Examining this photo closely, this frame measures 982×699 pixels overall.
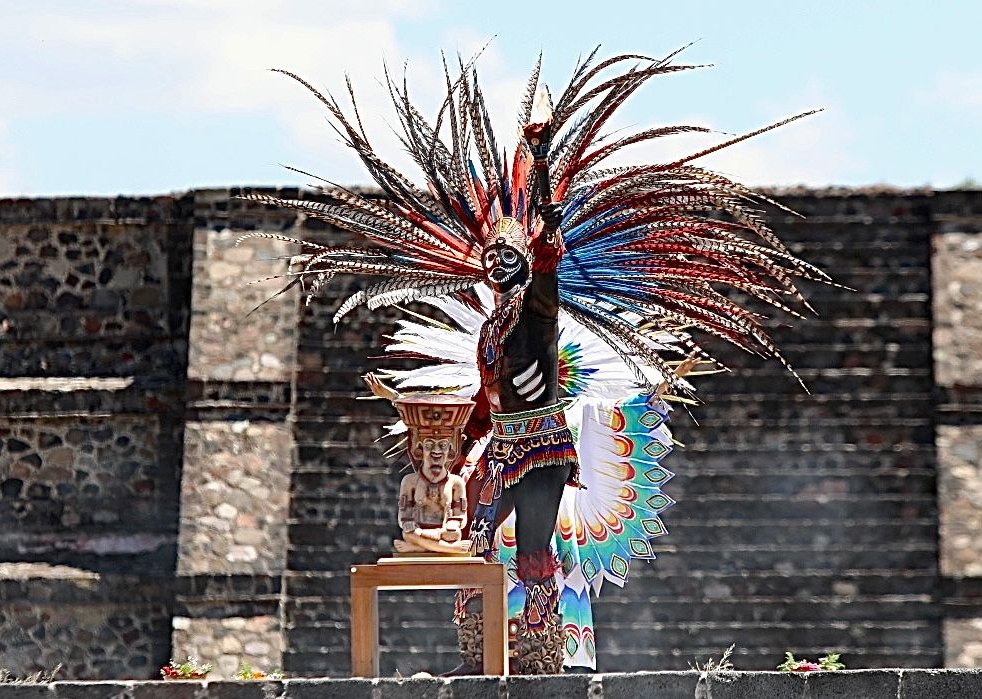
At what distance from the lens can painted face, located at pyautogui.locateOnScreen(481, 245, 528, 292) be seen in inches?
360

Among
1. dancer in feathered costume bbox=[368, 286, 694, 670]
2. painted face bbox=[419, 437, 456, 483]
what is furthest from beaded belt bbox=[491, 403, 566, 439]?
dancer in feathered costume bbox=[368, 286, 694, 670]

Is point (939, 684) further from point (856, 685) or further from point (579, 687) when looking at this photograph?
point (579, 687)

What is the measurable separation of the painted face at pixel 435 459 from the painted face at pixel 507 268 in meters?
0.84

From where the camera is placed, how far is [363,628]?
8422mm

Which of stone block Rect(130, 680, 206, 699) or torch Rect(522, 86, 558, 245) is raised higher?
torch Rect(522, 86, 558, 245)

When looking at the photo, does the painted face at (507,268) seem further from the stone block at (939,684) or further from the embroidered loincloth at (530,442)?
the stone block at (939,684)

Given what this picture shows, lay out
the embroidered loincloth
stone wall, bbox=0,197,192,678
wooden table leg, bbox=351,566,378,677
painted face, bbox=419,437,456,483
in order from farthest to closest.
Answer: stone wall, bbox=0,197,192,678
the embroidered loincloth
painted face, bbox=419,437,456,483
wooden table leg, bbox=351,566,378,677

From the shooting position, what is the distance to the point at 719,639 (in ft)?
45.6

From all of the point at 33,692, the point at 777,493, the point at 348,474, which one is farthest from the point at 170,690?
the point at 777,493

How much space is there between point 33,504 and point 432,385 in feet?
20.3

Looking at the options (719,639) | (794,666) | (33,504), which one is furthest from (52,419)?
(794,666)

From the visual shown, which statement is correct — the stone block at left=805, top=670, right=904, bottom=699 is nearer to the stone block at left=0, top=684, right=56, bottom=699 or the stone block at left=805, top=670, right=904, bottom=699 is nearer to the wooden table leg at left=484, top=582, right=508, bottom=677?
the wooden table leg at left=484, top=582, right=508, bottom=677

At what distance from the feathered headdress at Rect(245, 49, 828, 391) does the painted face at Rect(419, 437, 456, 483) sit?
94cm

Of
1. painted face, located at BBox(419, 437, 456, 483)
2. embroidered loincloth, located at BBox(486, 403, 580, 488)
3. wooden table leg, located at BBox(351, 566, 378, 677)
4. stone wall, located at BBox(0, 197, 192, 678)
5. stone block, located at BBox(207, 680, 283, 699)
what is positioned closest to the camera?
stone block, located at BBox(207, 680, 283, 699)
